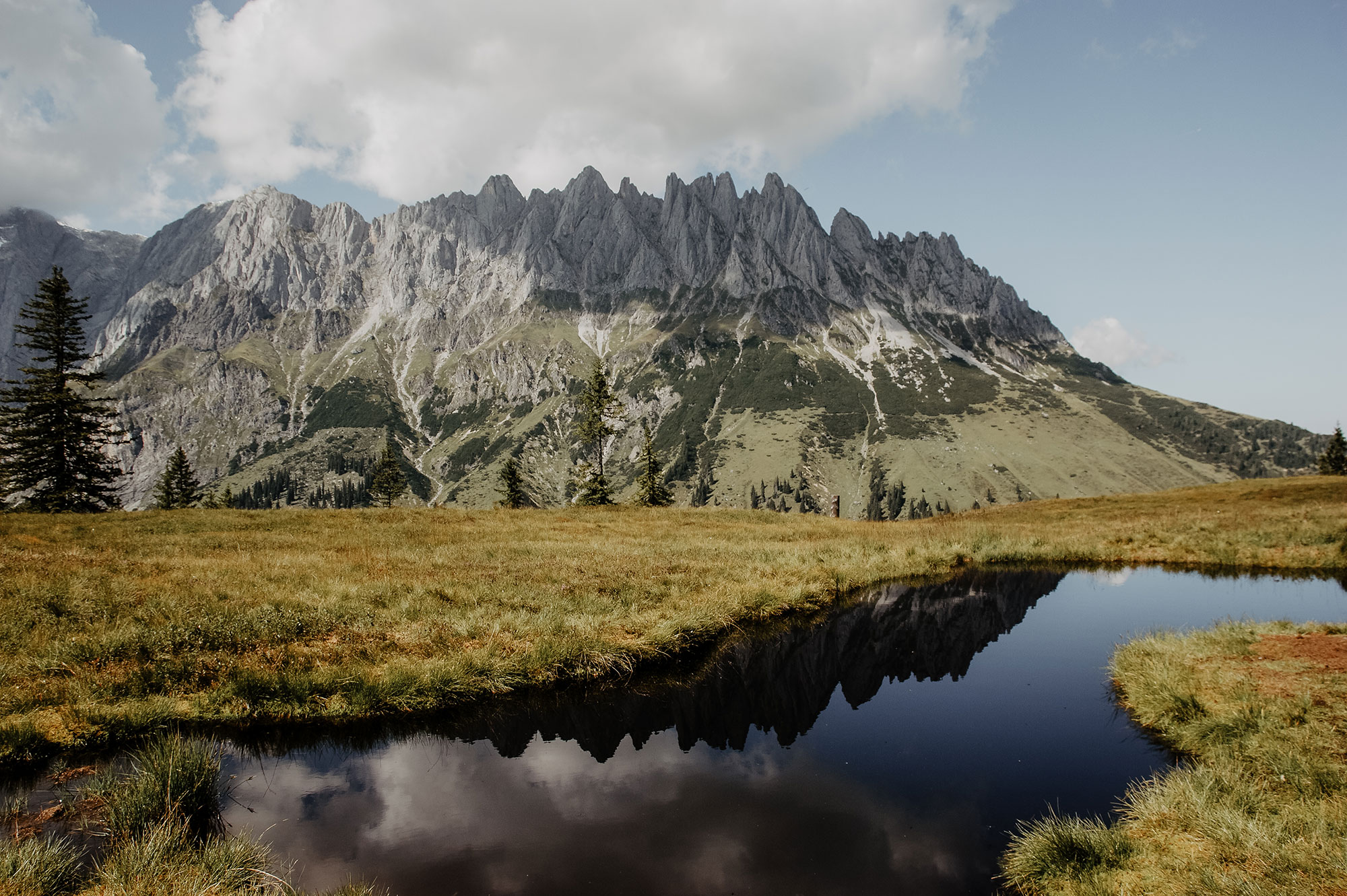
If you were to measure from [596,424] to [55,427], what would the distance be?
151 ft

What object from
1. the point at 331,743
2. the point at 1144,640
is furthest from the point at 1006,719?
the point at 331,743

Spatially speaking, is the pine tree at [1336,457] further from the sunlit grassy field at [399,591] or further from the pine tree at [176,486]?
the pine tree at [176,486]

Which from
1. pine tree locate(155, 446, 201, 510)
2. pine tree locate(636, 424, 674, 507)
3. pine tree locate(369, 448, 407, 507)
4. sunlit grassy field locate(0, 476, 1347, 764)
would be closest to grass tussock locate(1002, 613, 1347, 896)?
sunlit grassy field locate(0, 476, 1347, 764)

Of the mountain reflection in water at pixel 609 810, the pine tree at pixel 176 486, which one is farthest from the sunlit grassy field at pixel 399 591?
the pine tree at pixel 176 486

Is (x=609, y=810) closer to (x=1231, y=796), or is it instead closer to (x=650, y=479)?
(x=1231, y=796)

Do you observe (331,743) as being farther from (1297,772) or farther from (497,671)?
(1297,772)

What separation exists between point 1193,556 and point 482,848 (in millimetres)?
44017

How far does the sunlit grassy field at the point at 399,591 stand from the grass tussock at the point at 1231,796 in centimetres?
1137

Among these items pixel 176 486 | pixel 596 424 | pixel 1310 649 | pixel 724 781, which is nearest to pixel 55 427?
pixel 596 424

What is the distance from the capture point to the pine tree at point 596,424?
220ft

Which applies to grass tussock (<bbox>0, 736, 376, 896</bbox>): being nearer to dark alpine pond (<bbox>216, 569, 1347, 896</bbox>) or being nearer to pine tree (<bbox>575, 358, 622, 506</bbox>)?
dark alpine pond (<bbox>216, 569, 1347, 896</bbox>)

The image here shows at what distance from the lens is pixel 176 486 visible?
323 feet

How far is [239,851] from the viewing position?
315 inches

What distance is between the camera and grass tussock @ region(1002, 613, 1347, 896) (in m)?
7.48
